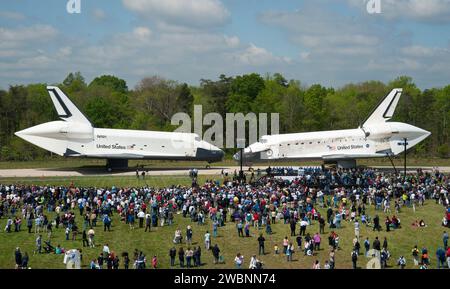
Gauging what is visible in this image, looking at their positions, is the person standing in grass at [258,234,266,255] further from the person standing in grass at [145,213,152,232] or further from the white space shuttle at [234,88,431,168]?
the white space shuttle at [234,88,431,168]

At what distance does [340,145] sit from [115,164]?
23.1 metres

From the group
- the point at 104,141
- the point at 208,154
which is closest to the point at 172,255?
the point at 104,141

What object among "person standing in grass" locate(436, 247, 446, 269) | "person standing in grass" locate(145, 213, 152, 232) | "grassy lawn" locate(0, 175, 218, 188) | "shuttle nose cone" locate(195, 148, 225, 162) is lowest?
"person standing in grass" locate(436, 247, 446, 269)

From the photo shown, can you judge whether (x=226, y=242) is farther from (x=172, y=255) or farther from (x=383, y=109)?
(x=383, y=109)

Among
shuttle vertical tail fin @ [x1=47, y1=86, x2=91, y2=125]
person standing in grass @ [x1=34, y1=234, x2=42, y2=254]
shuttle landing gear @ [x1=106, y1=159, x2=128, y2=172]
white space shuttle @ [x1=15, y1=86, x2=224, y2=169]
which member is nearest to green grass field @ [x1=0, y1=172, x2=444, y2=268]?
person standing in grass @ [x1=34, y1=234, x2=42, y2=254]

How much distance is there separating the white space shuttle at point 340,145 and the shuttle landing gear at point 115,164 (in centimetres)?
1250

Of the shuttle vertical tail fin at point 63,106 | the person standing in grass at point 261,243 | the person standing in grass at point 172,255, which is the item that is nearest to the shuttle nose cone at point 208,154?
the shuttle vertical tail fin at point 63,106

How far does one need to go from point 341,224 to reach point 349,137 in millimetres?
25827

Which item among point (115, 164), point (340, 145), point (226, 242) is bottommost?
point (226, 242)

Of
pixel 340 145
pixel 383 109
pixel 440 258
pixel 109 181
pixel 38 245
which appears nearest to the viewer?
pixel 440 258

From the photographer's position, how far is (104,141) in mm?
53062

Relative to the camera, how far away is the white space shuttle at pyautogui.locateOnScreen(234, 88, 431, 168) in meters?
53.5

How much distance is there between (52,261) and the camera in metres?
22.9
